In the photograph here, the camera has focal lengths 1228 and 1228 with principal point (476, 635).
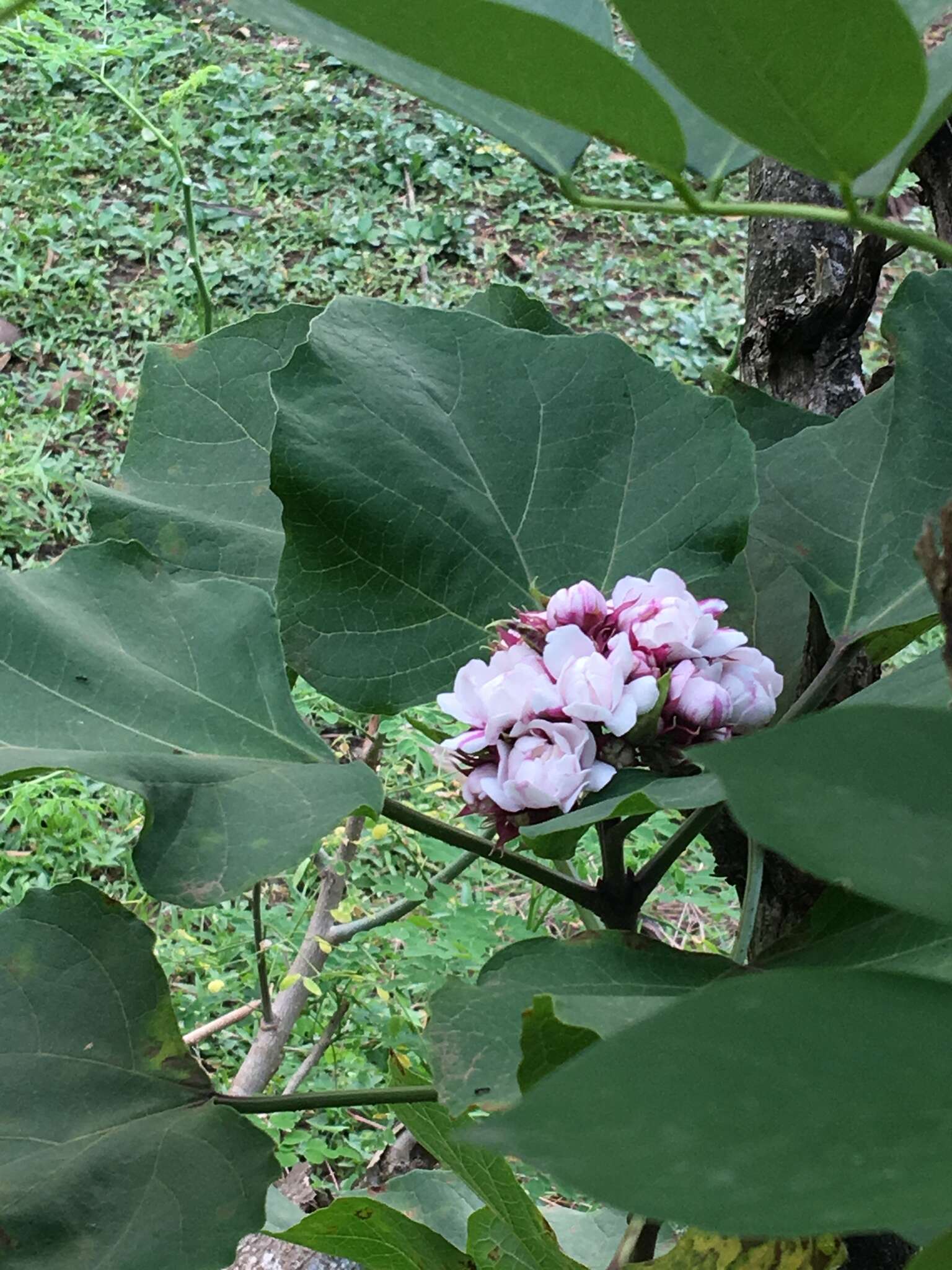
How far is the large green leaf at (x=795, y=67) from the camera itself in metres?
0.25

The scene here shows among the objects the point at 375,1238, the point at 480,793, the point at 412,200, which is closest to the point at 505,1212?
the point at 375,1238

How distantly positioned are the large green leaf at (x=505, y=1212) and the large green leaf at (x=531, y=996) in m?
0.12

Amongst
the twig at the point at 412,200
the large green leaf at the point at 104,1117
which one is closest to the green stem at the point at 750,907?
the large green leaf at the point at 104,1117

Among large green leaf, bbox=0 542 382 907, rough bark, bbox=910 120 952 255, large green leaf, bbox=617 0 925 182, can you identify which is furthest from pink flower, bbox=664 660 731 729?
rough bark, bbox=910 120 952 255

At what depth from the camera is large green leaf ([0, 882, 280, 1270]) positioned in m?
0.47

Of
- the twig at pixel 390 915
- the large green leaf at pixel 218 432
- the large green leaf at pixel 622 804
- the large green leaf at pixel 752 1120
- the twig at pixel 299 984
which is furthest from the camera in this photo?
the twig at pixel 299 984

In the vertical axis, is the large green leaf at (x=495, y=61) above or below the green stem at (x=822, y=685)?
above

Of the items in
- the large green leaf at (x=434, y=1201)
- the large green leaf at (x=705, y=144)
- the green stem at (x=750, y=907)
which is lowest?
the large green leaf at (x=434, y=1201)

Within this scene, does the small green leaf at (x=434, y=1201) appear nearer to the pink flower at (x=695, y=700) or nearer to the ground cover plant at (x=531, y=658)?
the ground cover plant at (x=531, y=658)

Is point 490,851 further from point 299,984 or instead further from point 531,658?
point 299,984

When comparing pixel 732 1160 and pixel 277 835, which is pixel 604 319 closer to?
pixel 277 835

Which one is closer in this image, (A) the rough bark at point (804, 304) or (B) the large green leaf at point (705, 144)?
(B) the large green leaf at point (705, 144)

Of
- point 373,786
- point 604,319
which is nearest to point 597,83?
point 373,786

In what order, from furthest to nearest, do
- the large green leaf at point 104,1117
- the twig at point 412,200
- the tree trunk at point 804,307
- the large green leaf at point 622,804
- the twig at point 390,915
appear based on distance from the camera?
1. the twig at point 412,200
2. the twig at point 390,915
3. the tree trunk at point 804,307
4. the large green leaf at point 104,1117
5. the large green leaf at point 622,804
